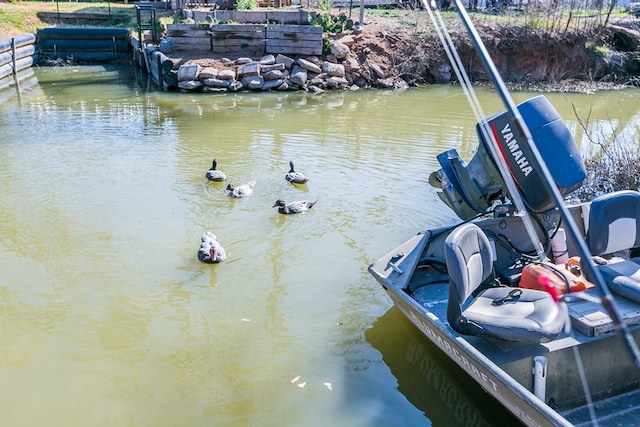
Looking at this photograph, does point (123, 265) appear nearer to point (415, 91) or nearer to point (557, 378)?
point (557, 378)

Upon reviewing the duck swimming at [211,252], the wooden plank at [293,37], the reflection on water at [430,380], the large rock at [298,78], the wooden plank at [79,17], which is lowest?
the reflection on water at [430,380]

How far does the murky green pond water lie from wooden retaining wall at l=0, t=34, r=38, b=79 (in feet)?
23.9

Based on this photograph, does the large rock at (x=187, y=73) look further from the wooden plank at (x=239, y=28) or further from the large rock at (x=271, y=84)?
the large rock at (x=271, y=84)

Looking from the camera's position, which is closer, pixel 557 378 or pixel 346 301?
pixel 557 378

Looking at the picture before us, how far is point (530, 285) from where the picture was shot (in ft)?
17.3

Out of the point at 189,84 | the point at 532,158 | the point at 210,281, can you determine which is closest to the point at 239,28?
the point at 189,84

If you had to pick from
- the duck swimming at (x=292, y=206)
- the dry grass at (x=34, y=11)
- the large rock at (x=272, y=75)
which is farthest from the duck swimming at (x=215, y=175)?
the dry grass at (x=34, y=11)

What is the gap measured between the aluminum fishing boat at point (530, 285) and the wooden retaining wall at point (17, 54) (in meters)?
17.9

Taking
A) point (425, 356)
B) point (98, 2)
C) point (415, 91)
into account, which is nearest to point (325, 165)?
point (425, 356)

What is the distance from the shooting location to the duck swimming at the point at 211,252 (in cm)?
729

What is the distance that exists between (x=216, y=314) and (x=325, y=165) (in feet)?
17.8

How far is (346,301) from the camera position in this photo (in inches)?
263

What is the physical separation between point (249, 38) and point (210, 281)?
14.0 metres

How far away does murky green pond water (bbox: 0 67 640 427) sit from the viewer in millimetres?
5121
